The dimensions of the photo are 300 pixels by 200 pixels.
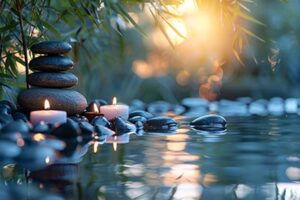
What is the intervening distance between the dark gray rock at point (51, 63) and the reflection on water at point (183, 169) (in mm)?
368

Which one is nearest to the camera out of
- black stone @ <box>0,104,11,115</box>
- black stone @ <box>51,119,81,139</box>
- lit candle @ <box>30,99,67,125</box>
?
black stone @ <box>51,119,81,139</box>

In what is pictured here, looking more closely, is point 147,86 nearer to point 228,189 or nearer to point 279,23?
point 279,23

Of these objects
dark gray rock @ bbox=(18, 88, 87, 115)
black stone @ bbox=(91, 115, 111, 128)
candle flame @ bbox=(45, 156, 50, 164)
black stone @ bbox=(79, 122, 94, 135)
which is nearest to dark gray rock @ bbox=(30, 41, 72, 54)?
dark gray rock @ bbox=(18, 88, 87, 115)

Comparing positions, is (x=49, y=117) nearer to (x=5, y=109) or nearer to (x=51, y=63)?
(x=5, y=109)

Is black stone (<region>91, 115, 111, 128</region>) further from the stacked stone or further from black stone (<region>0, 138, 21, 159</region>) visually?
black stone (<region>0, 138, 21, 159</region>)

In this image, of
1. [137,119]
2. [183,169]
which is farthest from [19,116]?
[183,169]

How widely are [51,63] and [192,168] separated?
86 cm

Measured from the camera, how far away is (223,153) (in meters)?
1.13

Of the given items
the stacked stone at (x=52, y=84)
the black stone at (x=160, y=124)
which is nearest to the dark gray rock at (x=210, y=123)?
the black stone at (x=160, y=124)

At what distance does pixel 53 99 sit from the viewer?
5.46 feet

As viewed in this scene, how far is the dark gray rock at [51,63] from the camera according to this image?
1703 millimetres

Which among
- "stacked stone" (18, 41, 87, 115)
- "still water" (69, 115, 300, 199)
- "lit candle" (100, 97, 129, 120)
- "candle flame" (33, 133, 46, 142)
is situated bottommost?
"still water" (69, 115, 300, 199)

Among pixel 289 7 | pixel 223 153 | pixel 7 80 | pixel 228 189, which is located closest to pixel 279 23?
pixel 289 7

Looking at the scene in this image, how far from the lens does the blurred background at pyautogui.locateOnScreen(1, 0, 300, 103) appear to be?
7.89ft
